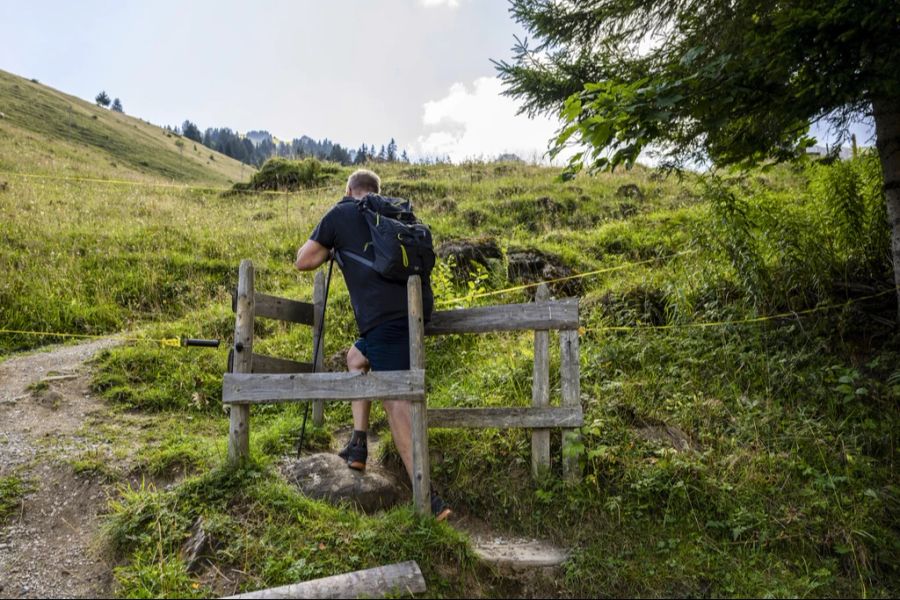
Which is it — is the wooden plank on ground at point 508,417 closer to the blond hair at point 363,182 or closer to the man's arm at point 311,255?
the man's arm at point 311,255

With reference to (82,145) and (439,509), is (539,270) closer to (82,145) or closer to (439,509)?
(439,509)

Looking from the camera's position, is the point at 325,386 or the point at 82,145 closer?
the point at 325,386

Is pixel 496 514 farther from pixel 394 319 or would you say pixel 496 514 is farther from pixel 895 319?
pixel 895 319

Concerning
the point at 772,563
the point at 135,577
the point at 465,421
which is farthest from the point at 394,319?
the point at 772,563

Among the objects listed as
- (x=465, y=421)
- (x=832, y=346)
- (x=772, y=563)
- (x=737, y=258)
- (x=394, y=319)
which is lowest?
(x=772, y=563)

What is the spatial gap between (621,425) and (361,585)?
2901 mm

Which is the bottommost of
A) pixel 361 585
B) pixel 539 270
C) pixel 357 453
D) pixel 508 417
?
pixel 361 585

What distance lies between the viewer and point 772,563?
12.5 ft

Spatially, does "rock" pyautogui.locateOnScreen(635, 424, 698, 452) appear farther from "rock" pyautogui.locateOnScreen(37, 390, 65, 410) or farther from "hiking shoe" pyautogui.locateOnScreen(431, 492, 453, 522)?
"rock" pyautogui.locateOnScreen(37, 390, 65, 410)

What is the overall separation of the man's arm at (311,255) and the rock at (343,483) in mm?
1752

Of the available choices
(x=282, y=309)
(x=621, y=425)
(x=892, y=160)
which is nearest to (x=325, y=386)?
(x=282, y=309)

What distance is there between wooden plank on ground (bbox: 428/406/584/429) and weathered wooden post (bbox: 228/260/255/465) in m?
1.63

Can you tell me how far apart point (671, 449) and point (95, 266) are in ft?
36.2

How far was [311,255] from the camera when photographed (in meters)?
4.64
